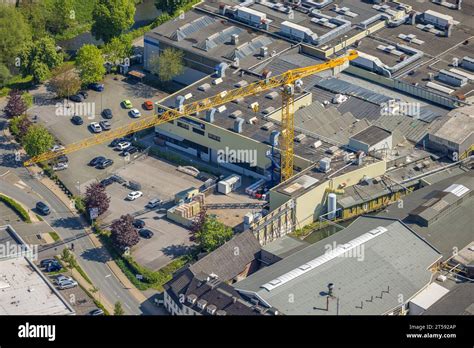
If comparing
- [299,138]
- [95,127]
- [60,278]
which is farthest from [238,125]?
[60,278]

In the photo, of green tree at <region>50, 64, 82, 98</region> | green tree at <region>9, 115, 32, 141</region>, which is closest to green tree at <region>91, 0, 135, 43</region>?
green tree at <region>50, 64, 82, 98</region>

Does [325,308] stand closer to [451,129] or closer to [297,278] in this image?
[297,278]

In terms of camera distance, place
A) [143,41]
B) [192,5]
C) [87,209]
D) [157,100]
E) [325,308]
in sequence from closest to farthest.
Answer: [325,308] < [87,209] < [157,100] < [143,41] < [192,5]

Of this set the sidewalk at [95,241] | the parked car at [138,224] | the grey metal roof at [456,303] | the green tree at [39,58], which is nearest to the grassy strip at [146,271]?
the sidewalk at [95,241]

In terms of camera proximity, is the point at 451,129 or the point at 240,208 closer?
the point at 240,208

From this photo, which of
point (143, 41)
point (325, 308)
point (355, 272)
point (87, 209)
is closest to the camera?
point (325, 308)

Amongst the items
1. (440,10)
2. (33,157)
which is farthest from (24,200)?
(440,10)

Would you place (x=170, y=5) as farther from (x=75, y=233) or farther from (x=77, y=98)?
(x=75, y=233)
